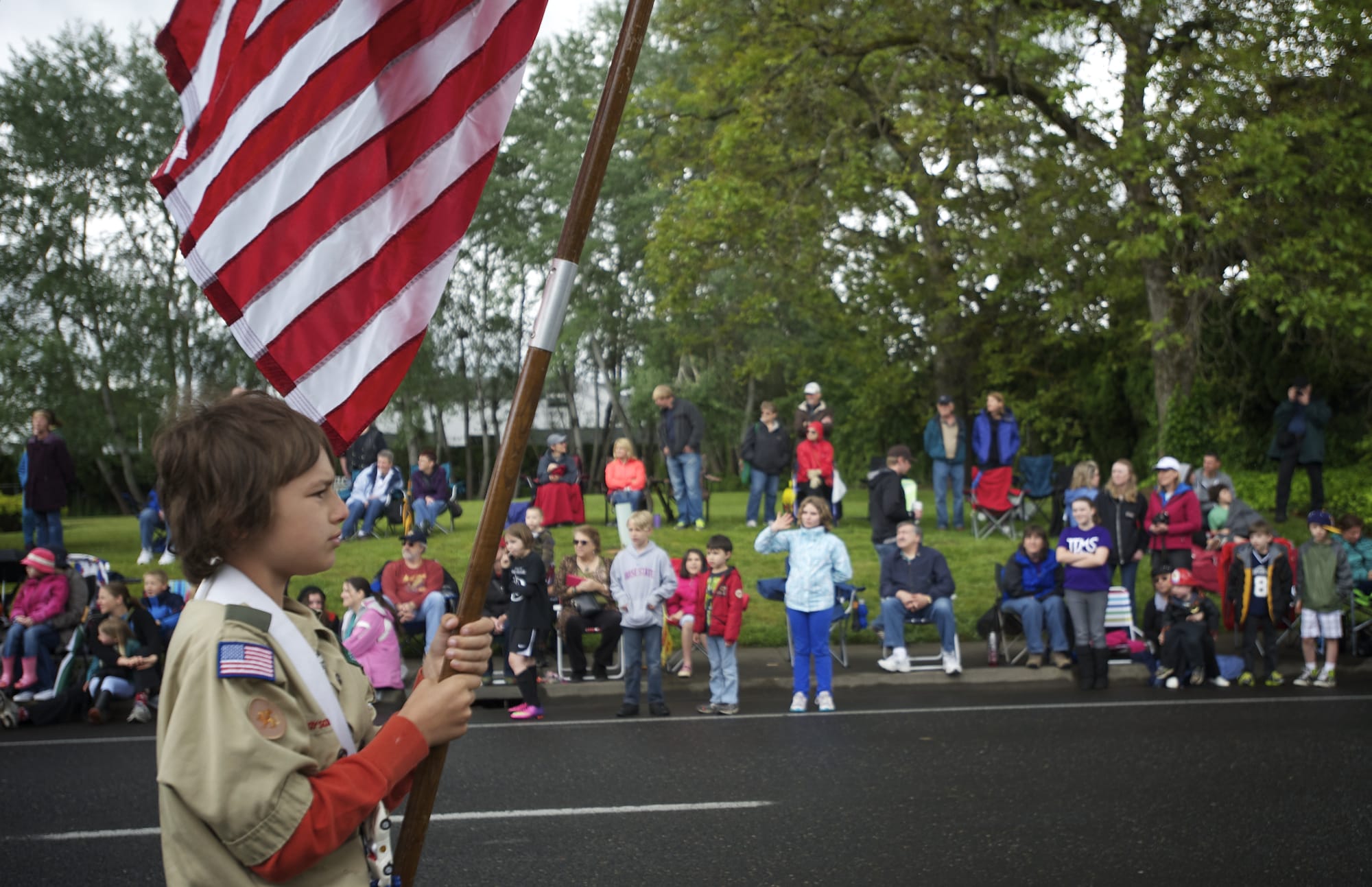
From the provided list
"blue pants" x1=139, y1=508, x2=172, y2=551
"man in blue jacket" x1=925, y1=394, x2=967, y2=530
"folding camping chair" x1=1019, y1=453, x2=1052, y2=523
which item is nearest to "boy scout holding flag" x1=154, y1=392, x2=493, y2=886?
"blue pants" x1=139, y1=508, x2=172, y2=551

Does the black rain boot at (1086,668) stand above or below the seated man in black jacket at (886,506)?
below

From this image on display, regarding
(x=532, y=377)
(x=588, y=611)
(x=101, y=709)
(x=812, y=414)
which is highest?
(x=812, y=414)

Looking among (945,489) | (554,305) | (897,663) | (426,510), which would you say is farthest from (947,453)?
(554,305)

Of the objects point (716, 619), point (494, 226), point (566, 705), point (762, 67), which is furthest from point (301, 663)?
point (494, 226)

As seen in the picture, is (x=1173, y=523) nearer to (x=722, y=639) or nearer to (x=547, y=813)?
(x=722, y=639)

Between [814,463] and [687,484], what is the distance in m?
1.90

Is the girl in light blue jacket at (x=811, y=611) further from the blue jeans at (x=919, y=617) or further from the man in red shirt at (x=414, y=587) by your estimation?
the man in red shirt at (x=414, y=587)

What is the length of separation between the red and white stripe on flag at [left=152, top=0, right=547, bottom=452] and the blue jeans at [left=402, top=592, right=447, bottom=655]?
918 cm

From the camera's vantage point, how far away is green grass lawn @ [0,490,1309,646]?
14.0 meters

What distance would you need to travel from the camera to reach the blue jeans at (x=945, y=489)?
1897 centimetres

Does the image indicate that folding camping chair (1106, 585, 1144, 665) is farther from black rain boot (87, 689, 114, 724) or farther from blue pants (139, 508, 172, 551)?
blue pants (139, 508, 172, 551)

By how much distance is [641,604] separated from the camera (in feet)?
35.2

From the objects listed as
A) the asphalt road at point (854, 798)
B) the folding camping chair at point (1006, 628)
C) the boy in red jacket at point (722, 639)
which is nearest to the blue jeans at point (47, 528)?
the asphalt road at point (854, 798)

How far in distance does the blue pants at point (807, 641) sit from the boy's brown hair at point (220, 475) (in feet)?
28.3
